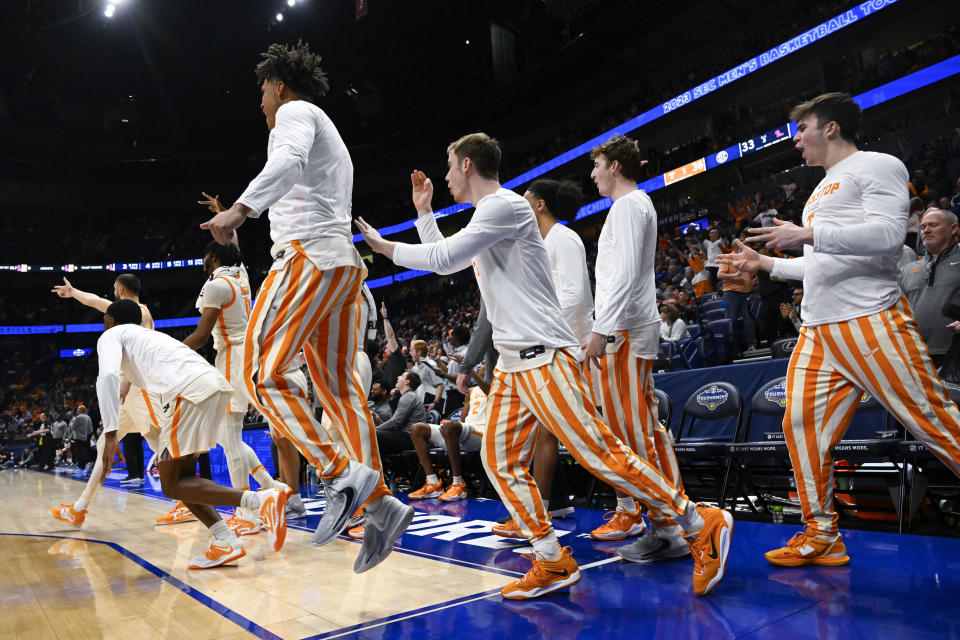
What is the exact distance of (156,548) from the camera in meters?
3.91

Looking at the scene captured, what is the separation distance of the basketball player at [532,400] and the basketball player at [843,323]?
21.7 inches

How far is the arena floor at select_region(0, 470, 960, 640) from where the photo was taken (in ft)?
6.74

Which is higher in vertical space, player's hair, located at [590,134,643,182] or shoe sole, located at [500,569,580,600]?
player's hair, located at [590,134,643,182]

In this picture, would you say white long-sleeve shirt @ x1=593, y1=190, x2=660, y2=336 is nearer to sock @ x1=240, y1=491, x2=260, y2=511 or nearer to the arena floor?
the arena floor

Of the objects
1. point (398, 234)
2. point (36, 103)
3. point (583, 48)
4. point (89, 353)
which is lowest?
point (89, 353)

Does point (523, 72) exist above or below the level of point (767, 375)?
above

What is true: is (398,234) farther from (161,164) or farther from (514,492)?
(514,492)

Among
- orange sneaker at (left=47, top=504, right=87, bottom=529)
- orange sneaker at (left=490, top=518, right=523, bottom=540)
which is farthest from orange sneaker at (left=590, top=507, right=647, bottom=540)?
orange sneaker at (left=47, top=504, right=87, bottom=529)

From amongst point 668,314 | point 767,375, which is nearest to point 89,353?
point 668,314

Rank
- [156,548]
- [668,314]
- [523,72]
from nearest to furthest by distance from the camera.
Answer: [156,548]
[668,314]
[523,72]

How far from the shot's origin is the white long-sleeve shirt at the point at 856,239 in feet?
7.79

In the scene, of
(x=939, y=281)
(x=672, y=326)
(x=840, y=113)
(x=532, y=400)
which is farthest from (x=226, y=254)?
(x=672, y=326)

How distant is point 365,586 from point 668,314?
235 inches

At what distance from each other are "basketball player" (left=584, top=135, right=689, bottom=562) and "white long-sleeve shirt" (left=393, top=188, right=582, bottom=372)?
49 centimetres
